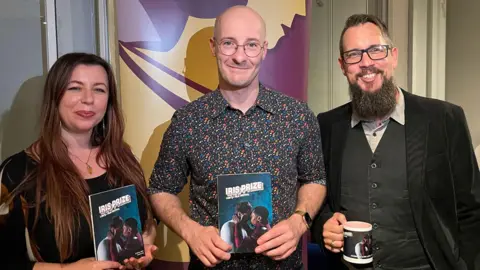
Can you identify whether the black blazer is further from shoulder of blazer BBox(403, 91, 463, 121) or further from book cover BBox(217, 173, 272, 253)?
book cover BBox(217, 173, 272, 253)

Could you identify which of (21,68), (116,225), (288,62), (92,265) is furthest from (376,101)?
(21,68)

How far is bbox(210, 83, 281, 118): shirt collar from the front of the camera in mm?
1391

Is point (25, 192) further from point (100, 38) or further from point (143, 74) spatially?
point (100, 38)

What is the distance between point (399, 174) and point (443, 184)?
0.49ft

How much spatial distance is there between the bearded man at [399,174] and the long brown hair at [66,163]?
28.6 inches

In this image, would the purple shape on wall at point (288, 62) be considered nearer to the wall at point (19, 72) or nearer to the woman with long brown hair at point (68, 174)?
the woman with long brown hair at point (68, 174)

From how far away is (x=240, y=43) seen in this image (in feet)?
4.38

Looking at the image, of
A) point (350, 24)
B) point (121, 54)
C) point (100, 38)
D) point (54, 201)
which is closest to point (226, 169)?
point (54, 201)

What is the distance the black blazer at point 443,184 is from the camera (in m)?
1.44

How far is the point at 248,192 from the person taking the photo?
1171mm

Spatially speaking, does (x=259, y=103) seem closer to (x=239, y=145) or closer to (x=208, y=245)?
(x=239, y=145)

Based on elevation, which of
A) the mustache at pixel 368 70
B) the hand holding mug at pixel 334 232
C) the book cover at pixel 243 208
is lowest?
the hand holding mug at pixel 334 232

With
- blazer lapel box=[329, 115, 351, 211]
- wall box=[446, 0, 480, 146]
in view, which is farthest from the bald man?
wall box=[446, 0, 480, 146]

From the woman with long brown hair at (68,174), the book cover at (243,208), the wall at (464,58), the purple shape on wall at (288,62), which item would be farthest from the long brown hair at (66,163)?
the wall at (464,58)
